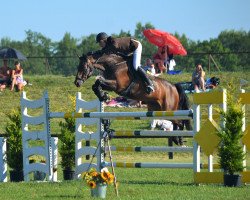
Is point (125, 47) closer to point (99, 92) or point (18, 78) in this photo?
point (99, 92)

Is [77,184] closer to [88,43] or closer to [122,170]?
[122,170]

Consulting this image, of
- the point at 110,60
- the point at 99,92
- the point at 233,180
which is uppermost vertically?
the point at 110,60

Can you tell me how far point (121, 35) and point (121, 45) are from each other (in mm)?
53917

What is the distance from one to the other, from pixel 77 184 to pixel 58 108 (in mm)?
16670

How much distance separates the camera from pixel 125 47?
1678cm

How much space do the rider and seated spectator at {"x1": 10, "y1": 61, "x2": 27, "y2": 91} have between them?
12.3m

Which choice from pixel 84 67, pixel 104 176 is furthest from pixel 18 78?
pixel 104 176

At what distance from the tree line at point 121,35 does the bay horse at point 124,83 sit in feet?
59.0

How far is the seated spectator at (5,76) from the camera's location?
29.4 m

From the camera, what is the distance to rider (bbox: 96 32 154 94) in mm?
16438

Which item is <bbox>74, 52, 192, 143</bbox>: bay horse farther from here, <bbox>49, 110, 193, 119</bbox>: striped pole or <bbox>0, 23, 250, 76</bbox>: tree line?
<bbox>0, 23, 250, 76</bbox>: tree line

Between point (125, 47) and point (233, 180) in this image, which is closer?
point (233, 180)

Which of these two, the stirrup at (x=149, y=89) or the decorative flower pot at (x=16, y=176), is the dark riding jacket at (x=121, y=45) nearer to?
the stirrup at (x=149, y=89)

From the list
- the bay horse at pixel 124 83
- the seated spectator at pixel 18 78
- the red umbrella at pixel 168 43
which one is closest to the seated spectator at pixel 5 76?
the seated spectator at pixel 18 78
